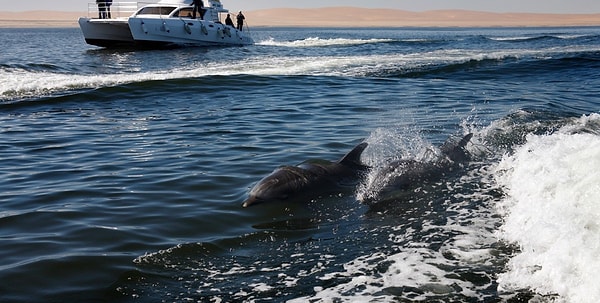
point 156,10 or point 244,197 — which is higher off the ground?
point 156,10

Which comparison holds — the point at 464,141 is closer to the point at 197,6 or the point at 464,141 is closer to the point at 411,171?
the point at 411,171

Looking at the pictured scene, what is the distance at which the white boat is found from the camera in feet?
126

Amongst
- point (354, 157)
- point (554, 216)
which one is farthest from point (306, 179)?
point (554, 216)

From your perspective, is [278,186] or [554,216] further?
[278,186]

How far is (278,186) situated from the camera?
7.73 m

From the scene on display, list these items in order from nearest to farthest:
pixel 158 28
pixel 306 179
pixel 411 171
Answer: pixel 306 179 → pixel 411 171 → pixel 158 28

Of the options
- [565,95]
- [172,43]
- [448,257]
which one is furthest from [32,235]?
[172,43]

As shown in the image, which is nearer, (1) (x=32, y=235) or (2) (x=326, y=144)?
(1) (x=32, y=235)

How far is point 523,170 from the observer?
311 inches

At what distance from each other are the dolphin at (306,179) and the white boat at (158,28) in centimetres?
3160

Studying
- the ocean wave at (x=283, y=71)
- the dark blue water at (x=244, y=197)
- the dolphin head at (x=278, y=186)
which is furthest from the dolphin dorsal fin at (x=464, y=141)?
the ocean wave at (x=283, y=71)

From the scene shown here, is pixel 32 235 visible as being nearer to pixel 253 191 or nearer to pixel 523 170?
pixel 253 191

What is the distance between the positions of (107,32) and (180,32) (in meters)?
4.52

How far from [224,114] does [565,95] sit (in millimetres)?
9233
